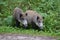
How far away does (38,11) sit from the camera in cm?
1370

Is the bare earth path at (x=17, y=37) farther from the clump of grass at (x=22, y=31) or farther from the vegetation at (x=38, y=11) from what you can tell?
the vegetation at (x=38, y=11)

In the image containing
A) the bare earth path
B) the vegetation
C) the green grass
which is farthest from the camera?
the vegetation

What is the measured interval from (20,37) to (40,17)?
2077 millimetres

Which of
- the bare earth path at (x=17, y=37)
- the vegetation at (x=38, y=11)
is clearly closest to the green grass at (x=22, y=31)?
the vegetation at (x=38, y=11)

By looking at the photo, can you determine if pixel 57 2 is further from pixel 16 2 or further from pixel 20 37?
pixel 20 37

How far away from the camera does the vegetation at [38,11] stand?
474 inches

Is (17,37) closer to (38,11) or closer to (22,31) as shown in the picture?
(22,31)

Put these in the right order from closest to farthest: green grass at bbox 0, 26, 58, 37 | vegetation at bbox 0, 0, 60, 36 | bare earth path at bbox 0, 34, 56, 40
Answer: bare earth path at bbox 0, 34, 56, 40, green grass at bbox 0, 26, 58, 37, vegetation at bbox 0, 0, 60, 36

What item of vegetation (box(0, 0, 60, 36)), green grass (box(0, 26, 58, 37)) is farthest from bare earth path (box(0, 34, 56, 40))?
vegetation (box(0, 0, 60, 36))

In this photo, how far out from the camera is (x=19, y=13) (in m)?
12.5

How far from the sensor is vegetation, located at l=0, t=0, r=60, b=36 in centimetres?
1204

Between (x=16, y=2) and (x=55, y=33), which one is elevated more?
(x=16, y=2)

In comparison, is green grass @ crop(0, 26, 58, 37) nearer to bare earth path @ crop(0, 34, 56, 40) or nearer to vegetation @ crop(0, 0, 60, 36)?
vegetation @ crop(0, 0, 60, 36)

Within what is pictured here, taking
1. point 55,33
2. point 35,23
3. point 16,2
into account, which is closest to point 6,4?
point 16,2
